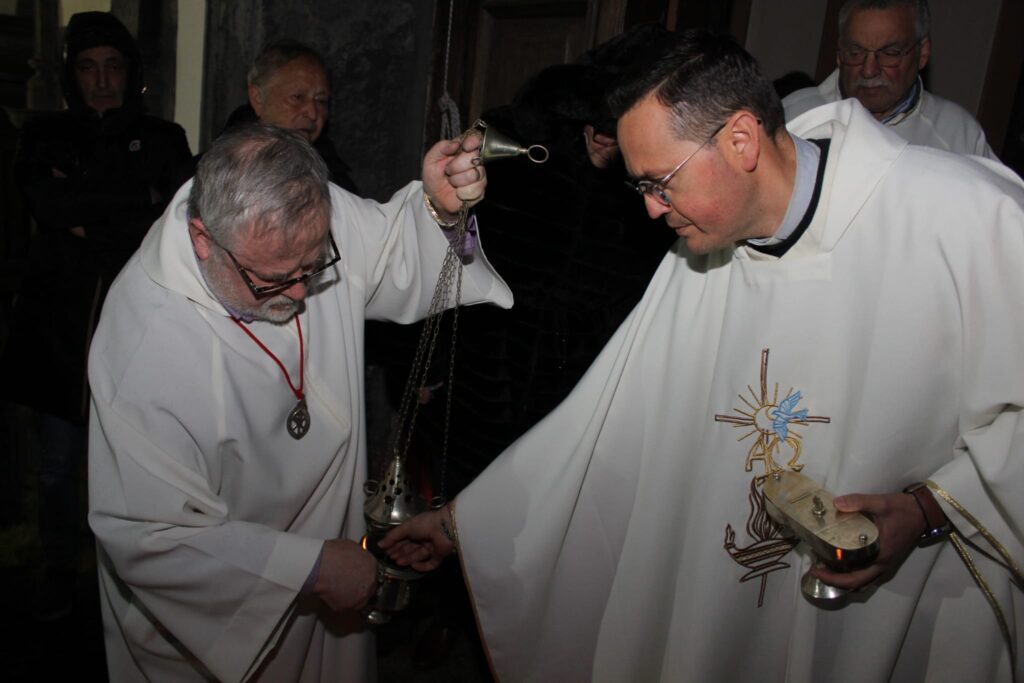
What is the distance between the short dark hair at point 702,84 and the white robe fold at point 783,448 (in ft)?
1.16

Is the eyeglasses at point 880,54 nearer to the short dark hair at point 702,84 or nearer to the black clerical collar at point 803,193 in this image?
the black clerical collar at point 803,193

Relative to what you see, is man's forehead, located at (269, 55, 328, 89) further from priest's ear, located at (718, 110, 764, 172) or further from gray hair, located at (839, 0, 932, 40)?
priest's ear, located at (718, 110, 764, 172)

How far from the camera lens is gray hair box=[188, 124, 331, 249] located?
213cm

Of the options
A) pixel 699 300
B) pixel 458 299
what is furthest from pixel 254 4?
pixel 699 300

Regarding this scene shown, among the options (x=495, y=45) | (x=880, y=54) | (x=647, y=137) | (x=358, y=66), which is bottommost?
(x=647, y=137)

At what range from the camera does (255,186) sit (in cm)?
212

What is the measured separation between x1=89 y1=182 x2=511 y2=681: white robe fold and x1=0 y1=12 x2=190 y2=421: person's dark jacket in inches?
64.9

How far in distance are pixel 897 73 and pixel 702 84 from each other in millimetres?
2041

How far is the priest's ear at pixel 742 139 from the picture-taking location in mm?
2043

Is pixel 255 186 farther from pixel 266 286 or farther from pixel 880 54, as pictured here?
pixel 880 54

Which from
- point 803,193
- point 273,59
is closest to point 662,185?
point 803,193

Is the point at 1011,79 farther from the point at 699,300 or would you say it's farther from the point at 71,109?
the point at 71,109

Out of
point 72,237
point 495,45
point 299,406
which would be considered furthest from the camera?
point 495,45

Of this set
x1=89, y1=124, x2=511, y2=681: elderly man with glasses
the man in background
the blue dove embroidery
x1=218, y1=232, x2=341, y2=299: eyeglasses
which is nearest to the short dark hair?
x1=89, y1=124, x2=511, y2=681: elderly man with glasses
